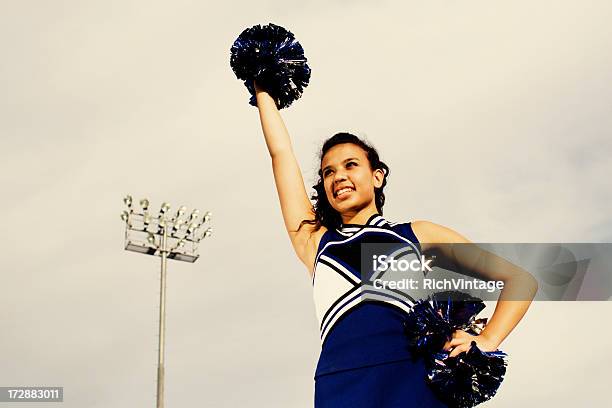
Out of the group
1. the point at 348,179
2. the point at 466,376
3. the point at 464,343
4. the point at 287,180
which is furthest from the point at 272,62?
the point at 466,376

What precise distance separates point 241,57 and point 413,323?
1773 mm

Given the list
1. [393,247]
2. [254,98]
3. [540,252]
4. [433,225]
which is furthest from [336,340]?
[254,98]

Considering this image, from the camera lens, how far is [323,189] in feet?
14.3

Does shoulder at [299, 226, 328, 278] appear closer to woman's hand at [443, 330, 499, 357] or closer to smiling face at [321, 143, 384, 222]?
smiling face at [321, 143, 384, 222]

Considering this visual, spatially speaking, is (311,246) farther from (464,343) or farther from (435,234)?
(464,343)

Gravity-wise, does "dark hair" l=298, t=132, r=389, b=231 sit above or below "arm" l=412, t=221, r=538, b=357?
above

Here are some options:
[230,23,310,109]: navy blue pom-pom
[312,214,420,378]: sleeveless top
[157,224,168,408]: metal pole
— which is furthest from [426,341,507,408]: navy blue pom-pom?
[157,224,168,408]: metal pole

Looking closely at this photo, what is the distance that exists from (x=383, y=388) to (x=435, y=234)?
81 centimetres

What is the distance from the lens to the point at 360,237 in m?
4.01

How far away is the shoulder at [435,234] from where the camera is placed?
4.06 meters

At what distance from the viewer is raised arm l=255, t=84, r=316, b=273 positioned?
14.1 ft

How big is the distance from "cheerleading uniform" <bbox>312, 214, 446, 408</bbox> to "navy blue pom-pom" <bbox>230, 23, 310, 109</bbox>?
37.5 inches

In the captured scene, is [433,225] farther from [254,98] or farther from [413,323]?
[254,98]

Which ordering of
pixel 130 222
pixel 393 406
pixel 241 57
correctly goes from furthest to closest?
pixel 130 222, pixel 241 57, pixel 393 406
